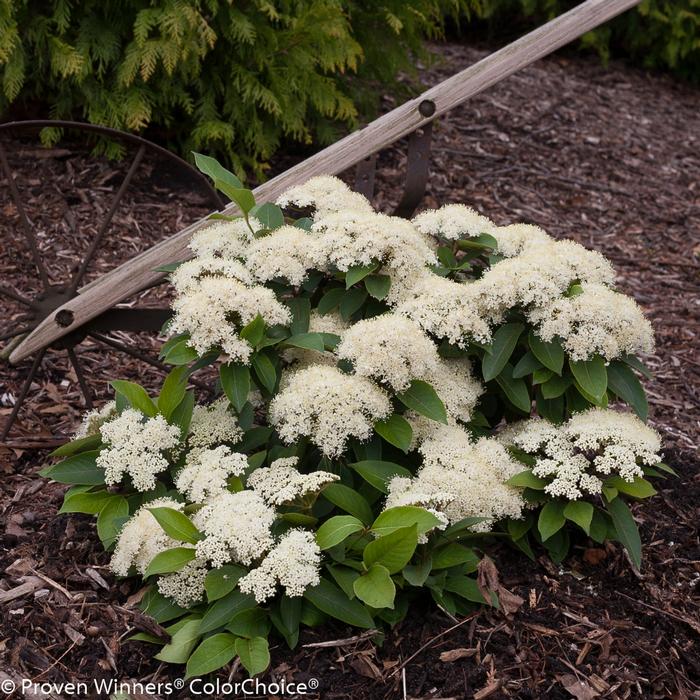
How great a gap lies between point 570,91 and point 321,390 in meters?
4.90

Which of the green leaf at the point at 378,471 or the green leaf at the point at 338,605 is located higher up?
the green leaf at the point at 378,471

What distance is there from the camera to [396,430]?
7.18 feet

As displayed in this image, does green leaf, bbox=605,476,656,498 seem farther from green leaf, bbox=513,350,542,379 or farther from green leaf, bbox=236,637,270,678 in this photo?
green leaf, bbox=236,637,270,678

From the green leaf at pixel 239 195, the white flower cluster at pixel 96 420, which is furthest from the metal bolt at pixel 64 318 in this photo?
the green leaf at pixel 239 195

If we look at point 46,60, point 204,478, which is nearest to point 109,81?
point 46,60

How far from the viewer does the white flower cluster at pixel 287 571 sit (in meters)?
1.90

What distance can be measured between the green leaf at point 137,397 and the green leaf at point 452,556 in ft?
2.92

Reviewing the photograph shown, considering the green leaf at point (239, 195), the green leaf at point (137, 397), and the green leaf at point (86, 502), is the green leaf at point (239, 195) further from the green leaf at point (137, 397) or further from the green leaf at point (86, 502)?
the green leaf at point (86, 502)

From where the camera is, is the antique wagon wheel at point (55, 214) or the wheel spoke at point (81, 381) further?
the antique wagon wheel at point (55, 214)

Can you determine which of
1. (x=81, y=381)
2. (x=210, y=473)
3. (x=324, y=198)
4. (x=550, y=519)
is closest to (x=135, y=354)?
(x=81, y=381)

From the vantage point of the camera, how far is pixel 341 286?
8.21 ft

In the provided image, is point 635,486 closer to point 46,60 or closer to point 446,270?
point 446,270

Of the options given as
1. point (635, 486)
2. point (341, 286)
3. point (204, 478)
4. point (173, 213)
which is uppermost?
point (341, 286)

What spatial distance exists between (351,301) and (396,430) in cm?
43
